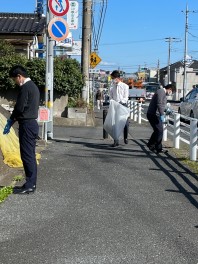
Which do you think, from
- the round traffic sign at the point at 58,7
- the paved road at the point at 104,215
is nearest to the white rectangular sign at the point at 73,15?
the round traffic sign at the point at 58,7

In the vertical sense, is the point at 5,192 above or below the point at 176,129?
below

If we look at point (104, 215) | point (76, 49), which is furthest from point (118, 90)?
point (76, 49)

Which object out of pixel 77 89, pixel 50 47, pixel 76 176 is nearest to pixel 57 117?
pixel 77 89

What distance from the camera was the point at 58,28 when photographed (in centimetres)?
1091

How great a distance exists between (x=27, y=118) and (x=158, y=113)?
483cm

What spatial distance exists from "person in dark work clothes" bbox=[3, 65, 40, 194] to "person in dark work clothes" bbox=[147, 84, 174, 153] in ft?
15.1

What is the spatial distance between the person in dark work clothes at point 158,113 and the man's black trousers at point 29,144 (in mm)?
4612

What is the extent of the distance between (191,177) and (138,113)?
12.9 meters

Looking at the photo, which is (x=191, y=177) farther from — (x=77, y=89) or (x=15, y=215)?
(x=77, y=89)

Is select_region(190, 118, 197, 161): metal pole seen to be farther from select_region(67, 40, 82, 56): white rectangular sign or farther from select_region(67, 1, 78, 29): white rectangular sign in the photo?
select_region(67, 40, 82, 56): white rectangular sign

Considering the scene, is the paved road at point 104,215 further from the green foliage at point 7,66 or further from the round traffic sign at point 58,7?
the green foliage at point 7,66

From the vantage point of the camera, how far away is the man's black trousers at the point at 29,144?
618 cm

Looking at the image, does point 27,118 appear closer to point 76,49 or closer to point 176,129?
point 176,129

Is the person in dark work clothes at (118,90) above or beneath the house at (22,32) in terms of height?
beneath
